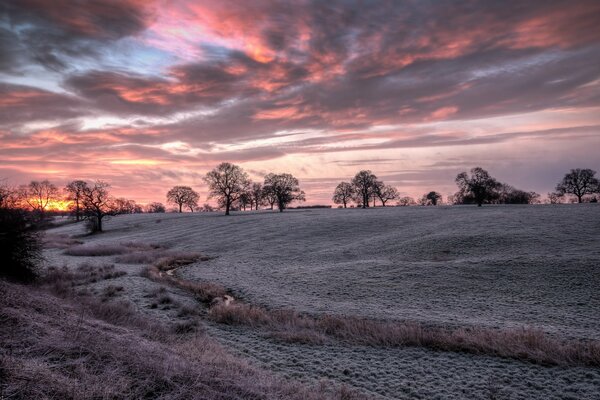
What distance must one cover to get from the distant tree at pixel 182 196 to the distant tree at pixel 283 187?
46.3 meters

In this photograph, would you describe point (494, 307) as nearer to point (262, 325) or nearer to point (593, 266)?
point (593, 266)

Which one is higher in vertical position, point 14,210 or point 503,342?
point 14,210

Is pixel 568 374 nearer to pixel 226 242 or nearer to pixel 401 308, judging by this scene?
pixel 401 308

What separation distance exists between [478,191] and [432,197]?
67609 millimetres

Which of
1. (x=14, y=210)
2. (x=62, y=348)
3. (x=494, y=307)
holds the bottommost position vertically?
(x=494, y=307)

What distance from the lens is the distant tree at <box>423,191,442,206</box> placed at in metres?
138

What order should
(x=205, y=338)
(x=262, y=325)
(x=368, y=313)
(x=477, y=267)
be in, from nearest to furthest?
1. (x=205, y=338)
2. (x=262, y=325)
3. (x=368, y=313)
4. (x=477, y=267)

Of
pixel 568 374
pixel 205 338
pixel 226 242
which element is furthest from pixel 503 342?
pixel 226 242

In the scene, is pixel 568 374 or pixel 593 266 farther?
pixel 593 266

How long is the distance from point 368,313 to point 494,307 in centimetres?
653

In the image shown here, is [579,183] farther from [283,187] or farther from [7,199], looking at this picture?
[7,199]

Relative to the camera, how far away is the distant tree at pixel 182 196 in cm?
12744

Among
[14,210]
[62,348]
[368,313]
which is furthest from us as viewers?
[14,210]

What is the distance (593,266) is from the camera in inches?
907
